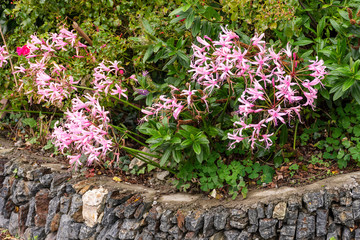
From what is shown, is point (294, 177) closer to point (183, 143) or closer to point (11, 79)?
point (183, 143)

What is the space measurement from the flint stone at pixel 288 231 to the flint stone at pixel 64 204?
1.94 meters

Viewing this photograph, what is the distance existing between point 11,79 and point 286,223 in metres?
3.61

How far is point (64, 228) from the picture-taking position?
3289mm

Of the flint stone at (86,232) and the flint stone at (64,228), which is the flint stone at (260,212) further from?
the flint stone at (64,228)

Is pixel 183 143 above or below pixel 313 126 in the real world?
above

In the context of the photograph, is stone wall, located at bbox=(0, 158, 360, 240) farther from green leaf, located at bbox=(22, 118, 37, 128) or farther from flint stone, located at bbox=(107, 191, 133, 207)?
green leaf, located at bbox=(22, 118, 37, 128)

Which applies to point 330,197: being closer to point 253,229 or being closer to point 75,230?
point 253,229

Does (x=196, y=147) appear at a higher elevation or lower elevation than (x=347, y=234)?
higher

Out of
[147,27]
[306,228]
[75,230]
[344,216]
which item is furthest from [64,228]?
[344,216]

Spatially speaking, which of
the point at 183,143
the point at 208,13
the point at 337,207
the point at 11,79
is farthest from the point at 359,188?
the point at 11,79

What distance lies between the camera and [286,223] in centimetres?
250

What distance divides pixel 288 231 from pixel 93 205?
164cm

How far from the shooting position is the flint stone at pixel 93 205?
308cm

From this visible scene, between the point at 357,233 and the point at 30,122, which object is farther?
the point at 30,122
